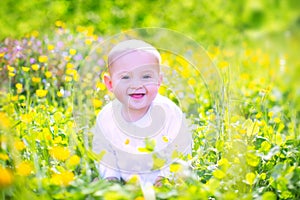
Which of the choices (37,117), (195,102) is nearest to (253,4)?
(37,117)

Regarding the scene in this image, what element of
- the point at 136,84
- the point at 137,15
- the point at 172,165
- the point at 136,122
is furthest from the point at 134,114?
the point at 137,15

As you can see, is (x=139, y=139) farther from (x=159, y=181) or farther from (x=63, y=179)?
(x=63, y=179)

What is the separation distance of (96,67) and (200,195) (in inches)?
50.2

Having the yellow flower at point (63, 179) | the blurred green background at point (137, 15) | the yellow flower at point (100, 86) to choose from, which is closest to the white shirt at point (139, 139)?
the yellow flower at point (100, 86)

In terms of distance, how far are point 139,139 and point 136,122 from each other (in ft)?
0.25

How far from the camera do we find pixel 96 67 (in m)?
2.69

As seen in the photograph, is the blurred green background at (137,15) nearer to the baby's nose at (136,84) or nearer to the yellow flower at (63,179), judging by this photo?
the baby's nose at (136,84)

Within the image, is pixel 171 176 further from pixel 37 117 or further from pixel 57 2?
pixel 57 2

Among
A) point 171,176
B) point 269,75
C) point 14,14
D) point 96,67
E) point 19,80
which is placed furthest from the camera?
point 14,14

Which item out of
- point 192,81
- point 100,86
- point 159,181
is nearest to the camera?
point 159,181

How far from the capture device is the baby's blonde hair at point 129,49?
6.96 feet

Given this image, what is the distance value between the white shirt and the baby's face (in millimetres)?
78

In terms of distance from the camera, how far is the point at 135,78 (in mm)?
2117

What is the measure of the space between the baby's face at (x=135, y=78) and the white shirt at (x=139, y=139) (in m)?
0.08
